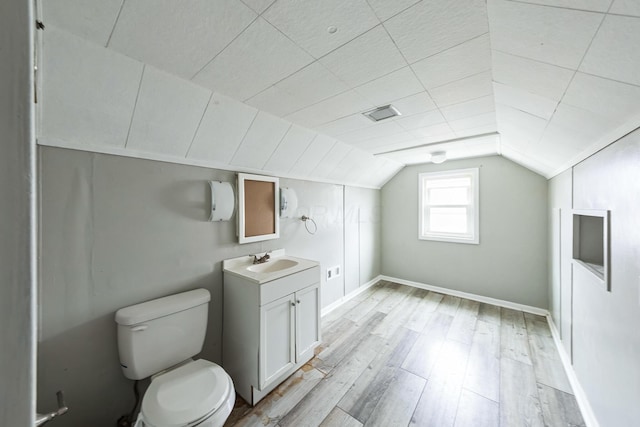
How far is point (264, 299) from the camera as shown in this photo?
170cm

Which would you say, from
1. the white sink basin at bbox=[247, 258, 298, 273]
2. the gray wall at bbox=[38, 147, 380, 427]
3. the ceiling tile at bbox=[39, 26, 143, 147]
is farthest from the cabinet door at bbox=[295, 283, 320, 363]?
the ceiling tile at bbox=[39, 26, 143, 147]

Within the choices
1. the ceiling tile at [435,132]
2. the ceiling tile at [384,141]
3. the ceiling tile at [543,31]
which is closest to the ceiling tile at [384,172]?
the ceiling tile at [384,141]

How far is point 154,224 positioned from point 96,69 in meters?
0.92

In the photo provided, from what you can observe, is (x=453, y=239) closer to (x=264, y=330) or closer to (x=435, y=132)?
(x=435, y=132)

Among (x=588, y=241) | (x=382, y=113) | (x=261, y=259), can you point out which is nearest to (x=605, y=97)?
(x=382, y=113)

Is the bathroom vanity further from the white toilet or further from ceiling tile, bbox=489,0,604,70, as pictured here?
ceiling tile, bbox=489,0,604,70

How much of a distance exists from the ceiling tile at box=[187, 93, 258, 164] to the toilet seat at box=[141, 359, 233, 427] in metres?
1.47

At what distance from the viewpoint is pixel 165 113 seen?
4.69 feet

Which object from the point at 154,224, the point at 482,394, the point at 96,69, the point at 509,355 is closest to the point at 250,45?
the point at 96,69

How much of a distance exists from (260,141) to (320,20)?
1123mm

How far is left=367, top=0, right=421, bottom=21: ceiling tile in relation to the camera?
2.92 feet

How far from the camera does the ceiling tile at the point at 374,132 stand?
2.10m

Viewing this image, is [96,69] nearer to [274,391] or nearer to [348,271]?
[274,391]

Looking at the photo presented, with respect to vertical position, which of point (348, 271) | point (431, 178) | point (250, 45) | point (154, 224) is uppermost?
point (250, 45)
